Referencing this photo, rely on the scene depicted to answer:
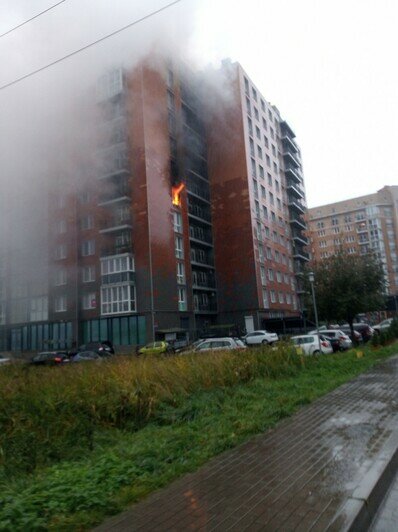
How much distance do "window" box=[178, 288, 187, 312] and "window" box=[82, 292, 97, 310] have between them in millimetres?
4902

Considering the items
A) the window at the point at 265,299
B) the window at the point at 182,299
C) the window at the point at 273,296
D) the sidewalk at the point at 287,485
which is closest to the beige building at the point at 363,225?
the window at the point at 273,296

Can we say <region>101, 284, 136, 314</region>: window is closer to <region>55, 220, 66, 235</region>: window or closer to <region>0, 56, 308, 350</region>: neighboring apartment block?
<region>0, 56, 308, 350</region>: neighboring apartment block

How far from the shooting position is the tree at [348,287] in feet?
47.3

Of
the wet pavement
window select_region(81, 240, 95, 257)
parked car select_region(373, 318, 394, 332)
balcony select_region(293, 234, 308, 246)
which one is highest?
balcony select_region(293, 234, 308, 246)

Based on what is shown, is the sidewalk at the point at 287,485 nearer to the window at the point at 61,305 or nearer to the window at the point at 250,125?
the window at the point at 61,305

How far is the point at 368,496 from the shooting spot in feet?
7.55

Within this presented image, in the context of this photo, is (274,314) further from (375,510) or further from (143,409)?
(375,510)

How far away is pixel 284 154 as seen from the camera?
128 feet

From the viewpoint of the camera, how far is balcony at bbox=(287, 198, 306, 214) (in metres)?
39.0

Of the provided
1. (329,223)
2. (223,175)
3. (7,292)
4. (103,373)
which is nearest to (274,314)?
(223,175)

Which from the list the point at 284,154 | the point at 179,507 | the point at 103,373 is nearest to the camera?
the point at 179,507

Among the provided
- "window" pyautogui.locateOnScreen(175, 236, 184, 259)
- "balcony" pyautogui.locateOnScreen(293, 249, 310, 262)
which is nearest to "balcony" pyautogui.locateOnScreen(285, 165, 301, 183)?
"balcony" pyautogui.locateOnScreen(293, 249, 310, 262)

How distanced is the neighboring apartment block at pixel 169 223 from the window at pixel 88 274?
0.06 m

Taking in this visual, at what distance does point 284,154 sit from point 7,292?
32.8m
